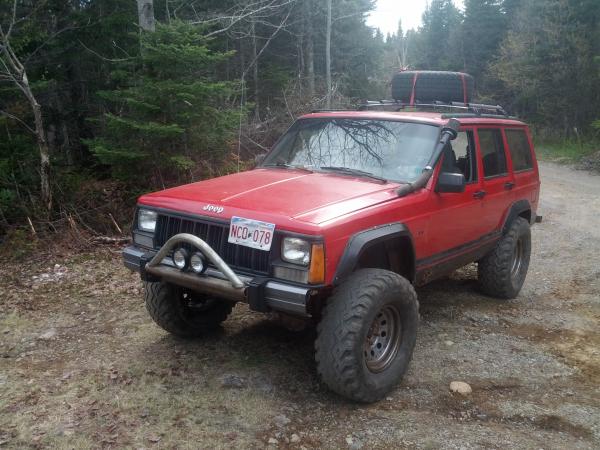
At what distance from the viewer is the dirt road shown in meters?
3.38

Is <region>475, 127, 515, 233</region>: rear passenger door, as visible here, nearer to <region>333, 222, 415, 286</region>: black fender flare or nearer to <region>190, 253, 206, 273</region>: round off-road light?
<region>333, 222, 415, 286</region>: black fender flare

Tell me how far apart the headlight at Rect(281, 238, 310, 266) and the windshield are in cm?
136

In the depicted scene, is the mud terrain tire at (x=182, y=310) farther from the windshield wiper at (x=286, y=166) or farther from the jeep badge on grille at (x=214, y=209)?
the windshield wiper at (x=286, y=166)

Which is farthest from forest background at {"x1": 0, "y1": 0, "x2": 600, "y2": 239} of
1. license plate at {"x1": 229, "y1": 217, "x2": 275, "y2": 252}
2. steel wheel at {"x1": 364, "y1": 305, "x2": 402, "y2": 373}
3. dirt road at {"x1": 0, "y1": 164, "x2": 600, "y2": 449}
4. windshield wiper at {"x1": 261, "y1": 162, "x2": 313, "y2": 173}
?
steel wheel at {"x1": 364, "y1": 305, "x2": 402, "y2": 373}

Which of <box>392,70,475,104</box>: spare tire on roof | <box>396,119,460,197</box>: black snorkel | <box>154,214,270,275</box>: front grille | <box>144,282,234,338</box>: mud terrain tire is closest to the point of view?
<box>154,214,270,275</box>: front grille

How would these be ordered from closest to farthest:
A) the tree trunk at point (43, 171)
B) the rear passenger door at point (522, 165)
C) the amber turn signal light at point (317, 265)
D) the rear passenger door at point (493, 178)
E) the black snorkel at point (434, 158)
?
the amber turn signal light at point (317, 265), the black snorkel at point (434, 158), the rear passenger door at point (493, 178), the rear passenger door at point (522, 165), the tree trunk at point (43, 171)

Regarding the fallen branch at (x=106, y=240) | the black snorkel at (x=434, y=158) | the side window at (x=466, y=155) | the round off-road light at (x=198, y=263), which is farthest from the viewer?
the fallen branch at (x=106, y=240)

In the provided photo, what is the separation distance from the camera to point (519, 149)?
6117mm

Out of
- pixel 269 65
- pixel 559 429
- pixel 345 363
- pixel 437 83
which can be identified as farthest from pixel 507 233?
pixel 269 65

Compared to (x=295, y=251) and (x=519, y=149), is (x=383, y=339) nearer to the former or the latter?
(x=295, y=251)

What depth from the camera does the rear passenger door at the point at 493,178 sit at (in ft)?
17.3

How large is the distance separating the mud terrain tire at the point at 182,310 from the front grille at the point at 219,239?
619 millimetres

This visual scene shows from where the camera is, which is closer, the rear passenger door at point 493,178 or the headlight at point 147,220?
the headlight at point 147,220

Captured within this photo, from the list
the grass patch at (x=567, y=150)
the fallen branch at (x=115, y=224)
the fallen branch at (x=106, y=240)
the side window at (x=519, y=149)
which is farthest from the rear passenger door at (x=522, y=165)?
the grass patch at (x=567, y=150)
